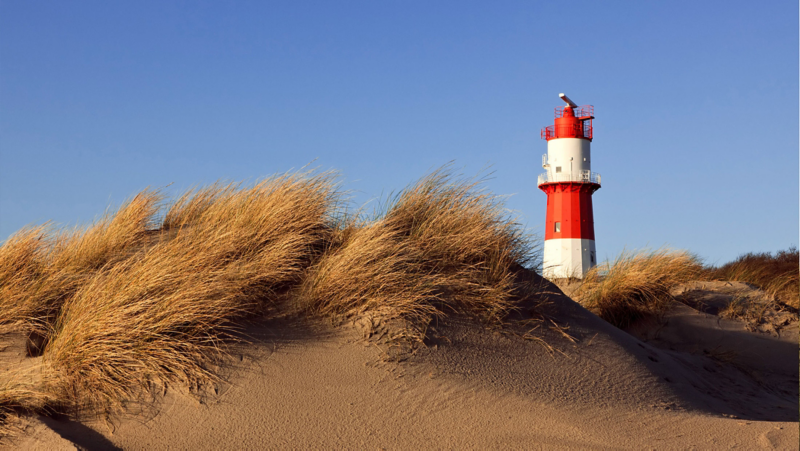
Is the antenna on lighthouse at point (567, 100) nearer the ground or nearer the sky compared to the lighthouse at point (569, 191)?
nearer the sky

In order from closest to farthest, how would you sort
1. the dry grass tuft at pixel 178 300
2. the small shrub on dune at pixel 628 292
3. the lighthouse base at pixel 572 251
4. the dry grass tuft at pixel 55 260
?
1. the dry grass tuft at pixel 178 300
2. the dry grass tuft at pixel 55 260
3. the small shrub on dune at pixel 628 292
4. the lighthouse base at pixel 572 251

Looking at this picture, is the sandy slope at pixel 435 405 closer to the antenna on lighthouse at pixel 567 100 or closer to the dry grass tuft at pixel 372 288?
the dry grass tuft at pixel 372 288

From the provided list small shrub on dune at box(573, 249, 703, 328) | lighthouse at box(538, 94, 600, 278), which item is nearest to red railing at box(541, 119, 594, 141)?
lighthouse at box(538, 94, 600, 278)

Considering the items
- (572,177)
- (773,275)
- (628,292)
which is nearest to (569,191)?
(572,177)

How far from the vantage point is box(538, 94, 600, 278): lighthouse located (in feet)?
66.1

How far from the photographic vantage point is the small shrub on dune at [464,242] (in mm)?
5465

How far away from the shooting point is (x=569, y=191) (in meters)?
20.5

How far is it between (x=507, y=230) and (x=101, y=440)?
419 centimetres

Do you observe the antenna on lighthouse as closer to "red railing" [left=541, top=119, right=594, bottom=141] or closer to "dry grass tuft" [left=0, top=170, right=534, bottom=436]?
"red railing" [left=541, top=119, right=594, bottom=141]

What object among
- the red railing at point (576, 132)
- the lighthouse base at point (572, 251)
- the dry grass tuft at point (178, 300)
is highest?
the red railing at point (576, 132)

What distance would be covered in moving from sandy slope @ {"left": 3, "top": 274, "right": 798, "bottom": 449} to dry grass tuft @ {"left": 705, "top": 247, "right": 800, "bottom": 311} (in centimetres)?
598

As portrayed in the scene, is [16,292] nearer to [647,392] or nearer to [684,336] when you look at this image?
[647,392]

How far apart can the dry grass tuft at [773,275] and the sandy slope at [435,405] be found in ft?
19.6

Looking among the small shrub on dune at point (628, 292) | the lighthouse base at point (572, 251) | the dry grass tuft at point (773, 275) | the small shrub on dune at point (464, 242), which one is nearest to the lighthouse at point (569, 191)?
the lighthouse base at point (572, 251)
